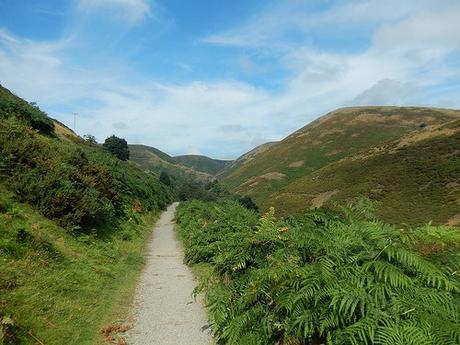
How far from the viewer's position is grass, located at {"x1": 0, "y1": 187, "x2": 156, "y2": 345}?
6520 millimetres

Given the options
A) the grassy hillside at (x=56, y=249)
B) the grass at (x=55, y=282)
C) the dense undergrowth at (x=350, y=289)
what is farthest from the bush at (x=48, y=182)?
the dense undergrowth at (x=350, y=289)

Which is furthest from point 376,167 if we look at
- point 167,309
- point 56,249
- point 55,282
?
point 55,282

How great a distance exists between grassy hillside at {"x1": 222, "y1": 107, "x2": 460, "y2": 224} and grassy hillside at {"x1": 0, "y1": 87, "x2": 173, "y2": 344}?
6.64m

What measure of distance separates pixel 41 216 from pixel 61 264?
11.9ft

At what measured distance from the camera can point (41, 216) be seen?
12.6 meters

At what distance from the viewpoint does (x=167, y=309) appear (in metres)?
8.59

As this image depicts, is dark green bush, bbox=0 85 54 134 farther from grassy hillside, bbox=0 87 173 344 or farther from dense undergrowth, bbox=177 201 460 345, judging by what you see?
dense undergrowth, bbox=177 201 460 345

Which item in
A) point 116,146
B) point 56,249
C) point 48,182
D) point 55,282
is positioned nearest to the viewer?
point 55,282

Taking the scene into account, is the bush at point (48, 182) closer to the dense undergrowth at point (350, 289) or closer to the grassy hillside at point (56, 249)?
the grassy hillside at point (56, 249)

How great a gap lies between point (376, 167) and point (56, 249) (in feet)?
246

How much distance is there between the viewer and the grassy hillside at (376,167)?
57312mm

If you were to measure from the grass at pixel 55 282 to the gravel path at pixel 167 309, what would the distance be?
16.6 inches

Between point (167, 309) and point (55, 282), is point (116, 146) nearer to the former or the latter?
point (55, 282)

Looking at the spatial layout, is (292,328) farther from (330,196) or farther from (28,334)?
(330,196)
